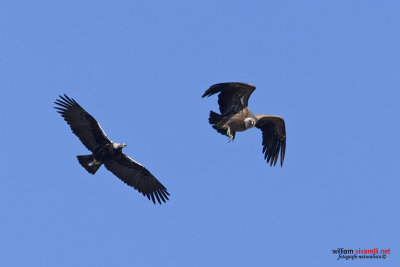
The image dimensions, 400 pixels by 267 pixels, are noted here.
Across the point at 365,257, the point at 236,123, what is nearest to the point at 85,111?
the point at 236,123

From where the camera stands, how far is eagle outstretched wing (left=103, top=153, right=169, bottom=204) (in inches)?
637

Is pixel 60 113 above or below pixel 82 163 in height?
above

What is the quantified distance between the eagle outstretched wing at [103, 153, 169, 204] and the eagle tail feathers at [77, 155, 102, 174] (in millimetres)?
418

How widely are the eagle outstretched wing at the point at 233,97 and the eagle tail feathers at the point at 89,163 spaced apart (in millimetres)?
3734

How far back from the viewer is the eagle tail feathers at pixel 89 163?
1557 cm

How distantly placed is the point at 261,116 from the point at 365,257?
4724 mm

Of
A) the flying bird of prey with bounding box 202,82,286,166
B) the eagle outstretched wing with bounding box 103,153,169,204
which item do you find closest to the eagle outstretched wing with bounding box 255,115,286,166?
the flying bird of prey with bounding box 202,82,286,166

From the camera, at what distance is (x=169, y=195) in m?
16.9

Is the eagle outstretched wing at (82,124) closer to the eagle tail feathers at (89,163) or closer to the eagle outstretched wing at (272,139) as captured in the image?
the eagle tail feathers at (89,163)

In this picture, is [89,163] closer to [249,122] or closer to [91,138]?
[91,138]

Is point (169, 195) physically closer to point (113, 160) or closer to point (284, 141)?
point (113, 160)

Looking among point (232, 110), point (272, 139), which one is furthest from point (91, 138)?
point (272, 139)

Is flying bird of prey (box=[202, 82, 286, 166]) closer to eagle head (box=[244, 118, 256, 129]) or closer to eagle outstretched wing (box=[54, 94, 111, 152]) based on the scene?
eagle head (box=[244, 118, 256, 129])

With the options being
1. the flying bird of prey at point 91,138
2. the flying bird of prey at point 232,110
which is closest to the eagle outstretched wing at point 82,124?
the flying bird of prey at point 91,138
